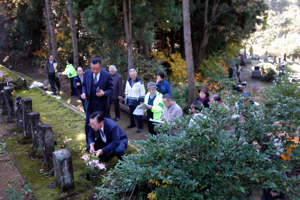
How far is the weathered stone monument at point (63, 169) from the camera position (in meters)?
3.78

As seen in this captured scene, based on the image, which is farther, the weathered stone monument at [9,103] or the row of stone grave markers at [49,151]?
the weathered stone monument at [9,103]

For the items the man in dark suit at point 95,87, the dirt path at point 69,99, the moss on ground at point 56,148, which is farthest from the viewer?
the dirt path at point 69,99

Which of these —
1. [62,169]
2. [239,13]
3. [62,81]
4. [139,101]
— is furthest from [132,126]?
[239,13]

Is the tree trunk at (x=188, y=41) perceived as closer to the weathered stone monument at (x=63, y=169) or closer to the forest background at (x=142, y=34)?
the forest background at (x=142, y=34)

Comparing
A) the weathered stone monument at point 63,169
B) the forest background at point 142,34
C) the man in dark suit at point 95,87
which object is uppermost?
the forest background at point 142,34

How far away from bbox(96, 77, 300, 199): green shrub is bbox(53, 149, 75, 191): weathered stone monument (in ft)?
3.42

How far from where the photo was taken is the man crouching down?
Answer: 13.8 ft

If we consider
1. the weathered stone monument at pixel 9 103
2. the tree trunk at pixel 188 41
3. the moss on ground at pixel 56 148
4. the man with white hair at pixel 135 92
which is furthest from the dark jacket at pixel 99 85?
the tree trunk at pixel 188 41

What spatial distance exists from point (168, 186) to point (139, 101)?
5.12m

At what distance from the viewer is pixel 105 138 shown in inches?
177

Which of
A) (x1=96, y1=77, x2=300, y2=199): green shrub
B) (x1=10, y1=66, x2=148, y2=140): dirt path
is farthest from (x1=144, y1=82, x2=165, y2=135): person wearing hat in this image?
(x1=96, y1=77, x2=300, y2=199): green shrub

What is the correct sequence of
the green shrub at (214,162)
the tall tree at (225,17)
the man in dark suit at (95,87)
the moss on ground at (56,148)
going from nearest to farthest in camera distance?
the green shrub at (214,162) < the moss on ground at (56,148) < the man in dark suit at (95,87) < the tall tree at (225,17)

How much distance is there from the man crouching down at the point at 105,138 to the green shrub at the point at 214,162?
111 cm

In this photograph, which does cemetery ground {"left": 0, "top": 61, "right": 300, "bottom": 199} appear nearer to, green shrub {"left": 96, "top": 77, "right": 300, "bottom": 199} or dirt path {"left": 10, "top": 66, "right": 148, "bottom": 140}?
dirt path {"left": 10, "top": 66, "right": 148, "bottom": 140}
